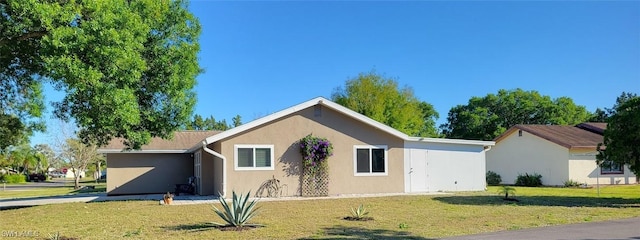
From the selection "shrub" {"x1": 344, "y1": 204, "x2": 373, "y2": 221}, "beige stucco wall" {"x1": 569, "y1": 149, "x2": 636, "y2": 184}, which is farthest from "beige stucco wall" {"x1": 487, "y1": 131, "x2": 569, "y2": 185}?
"shrub" {"x1": 344, "y1": 204, "x2": 373, "y2": 221}

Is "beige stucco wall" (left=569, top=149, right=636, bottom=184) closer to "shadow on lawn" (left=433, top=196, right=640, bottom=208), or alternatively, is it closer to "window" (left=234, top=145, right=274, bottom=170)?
"shadow on lawn" (left=433, top=196, right=640, bottom=208)

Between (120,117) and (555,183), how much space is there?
78.6 feet

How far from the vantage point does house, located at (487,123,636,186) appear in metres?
26.9

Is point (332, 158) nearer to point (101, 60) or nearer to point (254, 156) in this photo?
point (254, 156)

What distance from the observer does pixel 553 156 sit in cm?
2761

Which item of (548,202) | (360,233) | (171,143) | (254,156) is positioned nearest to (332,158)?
(254,156)

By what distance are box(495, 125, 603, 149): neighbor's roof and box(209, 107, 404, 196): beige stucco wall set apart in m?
12.0

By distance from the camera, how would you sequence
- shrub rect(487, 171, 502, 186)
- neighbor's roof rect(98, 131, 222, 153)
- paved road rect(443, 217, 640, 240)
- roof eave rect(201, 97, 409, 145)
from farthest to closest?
1. shrub rect(487, 171, 502, 186)
2. neighbor's roof rect(98, 131, 222, 153)
3. roof eave rect(201, 97, 409, 145)
4. paved road rect(443, 217, 640, 240)

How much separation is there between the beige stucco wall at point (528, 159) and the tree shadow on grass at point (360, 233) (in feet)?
66.6

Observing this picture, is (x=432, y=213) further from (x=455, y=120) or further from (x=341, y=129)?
(x=455, y=120)

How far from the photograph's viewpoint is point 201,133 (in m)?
27.8

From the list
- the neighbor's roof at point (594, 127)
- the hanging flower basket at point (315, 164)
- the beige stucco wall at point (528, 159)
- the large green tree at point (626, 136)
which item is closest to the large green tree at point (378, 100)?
the beige stucco wall at point (528, 159)

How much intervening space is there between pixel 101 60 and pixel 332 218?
6508 mm

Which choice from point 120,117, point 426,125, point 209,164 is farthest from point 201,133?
point 426,125
